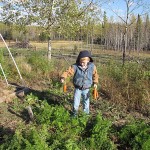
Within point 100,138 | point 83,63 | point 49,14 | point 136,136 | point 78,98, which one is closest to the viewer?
point 136,136

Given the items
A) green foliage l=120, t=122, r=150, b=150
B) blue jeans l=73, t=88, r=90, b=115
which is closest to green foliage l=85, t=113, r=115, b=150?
green foliage l=120, t=122, r=150, b=150

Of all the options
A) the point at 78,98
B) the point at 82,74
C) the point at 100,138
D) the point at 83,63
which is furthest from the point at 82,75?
the point at 100,138

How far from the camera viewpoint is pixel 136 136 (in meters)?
4.44

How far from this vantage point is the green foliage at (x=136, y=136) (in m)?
4.33

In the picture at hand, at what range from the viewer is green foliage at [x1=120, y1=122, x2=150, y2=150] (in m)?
4.33

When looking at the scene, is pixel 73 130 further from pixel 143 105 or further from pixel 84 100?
pixel 143 105

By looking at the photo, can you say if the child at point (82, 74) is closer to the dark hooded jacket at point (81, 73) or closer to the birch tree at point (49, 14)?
the dark hooded jacket at point (81, 73)

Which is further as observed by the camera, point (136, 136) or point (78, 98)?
point (78, 98)

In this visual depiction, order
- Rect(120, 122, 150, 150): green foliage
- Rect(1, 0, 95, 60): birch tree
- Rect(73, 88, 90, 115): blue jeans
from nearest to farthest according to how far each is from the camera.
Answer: Rect(120, 122, 150, 150): green foliage < Rect(73, 88, 90, 115): blue jeans < Rect(1, 0, 95, 60): birch tree

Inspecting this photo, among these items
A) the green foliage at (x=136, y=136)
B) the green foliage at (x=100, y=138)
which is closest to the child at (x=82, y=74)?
the green foliage at (x=100, y=138)

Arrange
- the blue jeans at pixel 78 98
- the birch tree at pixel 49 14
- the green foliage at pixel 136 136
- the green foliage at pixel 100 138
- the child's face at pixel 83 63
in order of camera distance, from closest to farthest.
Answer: the green foliage at pixel 136 136 < the green foliage at pixel 100 138 < the child's face at pixel 83 63 < the blue jeans at pixel 78 98 < the birch tree at pixel 49 14

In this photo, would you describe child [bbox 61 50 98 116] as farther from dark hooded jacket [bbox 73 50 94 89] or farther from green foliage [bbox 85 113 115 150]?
green foliage [bbox 85 113 115 150]

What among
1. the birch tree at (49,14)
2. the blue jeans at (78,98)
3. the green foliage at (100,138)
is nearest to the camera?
the green foliage at (100,138)

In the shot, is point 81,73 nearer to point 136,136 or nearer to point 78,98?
point 78,98
